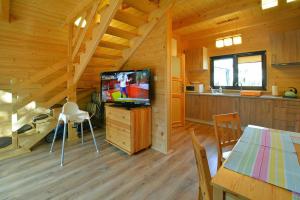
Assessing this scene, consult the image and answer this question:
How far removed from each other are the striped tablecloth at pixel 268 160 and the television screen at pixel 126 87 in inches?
69.0

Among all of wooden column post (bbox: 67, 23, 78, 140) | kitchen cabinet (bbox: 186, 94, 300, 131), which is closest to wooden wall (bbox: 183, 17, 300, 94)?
kitchen cabinet (bbox: 186, 94, 300, 131)

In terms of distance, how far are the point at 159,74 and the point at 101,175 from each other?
5.94 feet

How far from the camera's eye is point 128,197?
5.65 ft

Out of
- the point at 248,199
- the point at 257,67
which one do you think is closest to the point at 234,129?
the point at 248,199

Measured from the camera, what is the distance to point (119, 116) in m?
2.84

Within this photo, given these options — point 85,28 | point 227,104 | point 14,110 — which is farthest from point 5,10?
point 227,104

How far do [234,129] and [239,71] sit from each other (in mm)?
3289

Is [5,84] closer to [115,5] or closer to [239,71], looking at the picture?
[115,5]

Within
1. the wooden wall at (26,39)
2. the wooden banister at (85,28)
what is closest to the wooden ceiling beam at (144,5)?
the wooden banister at (85,28)

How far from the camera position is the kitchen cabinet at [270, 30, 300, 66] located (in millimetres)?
3177

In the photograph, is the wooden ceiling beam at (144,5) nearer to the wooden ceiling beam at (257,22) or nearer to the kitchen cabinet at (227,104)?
the wooden ceiling beam at (257,22)

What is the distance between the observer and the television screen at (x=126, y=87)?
278cm

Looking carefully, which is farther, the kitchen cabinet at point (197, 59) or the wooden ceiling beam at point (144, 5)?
the kitchen cabinet at point (197, 59)

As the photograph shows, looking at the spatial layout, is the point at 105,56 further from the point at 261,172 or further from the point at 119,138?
the point at 261,172
